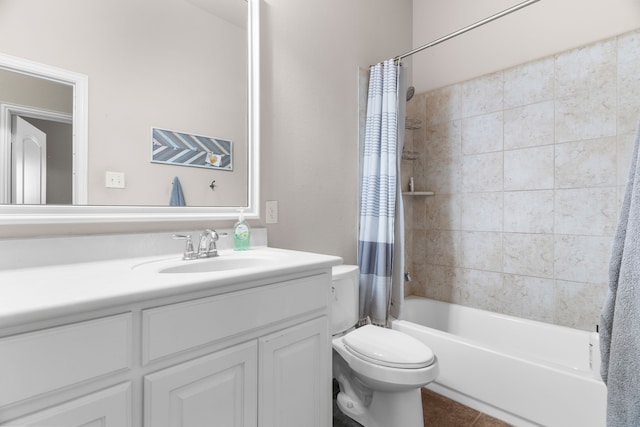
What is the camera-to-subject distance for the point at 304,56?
5.74 feet

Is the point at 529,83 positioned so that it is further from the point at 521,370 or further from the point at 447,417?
the point at 447,417

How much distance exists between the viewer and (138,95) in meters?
1.22

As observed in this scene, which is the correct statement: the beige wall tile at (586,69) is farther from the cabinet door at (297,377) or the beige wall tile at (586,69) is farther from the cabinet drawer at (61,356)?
the cabinet drawer at (61,356)

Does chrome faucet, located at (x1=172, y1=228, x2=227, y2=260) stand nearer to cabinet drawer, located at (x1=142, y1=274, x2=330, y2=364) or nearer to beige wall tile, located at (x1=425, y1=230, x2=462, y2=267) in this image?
cabinet drawer, located at (x1=142, y1=274, x2=330, y2=364)

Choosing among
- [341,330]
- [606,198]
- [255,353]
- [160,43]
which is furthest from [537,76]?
[255,353]

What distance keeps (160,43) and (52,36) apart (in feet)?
1.14

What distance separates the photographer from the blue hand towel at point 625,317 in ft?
2.53

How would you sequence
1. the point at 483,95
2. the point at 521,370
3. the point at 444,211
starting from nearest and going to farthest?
the point at 521,370
the point at 483,95
the point at 444,211

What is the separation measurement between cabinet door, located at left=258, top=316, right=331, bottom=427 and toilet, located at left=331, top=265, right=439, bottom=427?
237 mm

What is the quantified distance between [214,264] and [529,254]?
1.88 meters

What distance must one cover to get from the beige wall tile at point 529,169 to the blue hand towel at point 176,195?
6.39ft

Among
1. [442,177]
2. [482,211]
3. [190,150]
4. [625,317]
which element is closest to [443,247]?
[482,211]

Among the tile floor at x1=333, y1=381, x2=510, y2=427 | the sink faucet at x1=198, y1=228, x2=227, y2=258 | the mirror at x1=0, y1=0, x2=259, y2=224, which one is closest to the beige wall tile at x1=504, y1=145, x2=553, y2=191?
the tile floor at x1=333, y1=381, x2=510, y2=427

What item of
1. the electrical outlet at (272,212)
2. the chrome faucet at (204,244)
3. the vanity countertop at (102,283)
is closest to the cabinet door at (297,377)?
the vanity countertop at (102,283)
